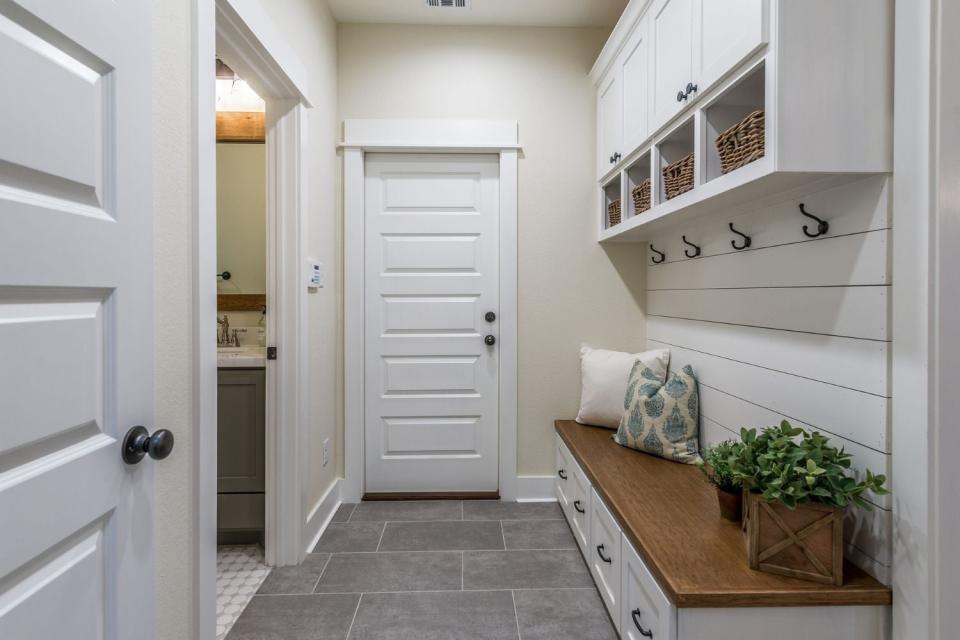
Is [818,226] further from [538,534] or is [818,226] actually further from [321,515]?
[321,515]

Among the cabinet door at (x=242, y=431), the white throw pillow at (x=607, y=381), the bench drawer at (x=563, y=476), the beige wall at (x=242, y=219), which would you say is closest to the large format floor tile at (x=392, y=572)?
the cabinet door at (x=242, y=431)

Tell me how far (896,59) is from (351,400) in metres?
2.60

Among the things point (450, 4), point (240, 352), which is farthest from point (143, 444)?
point (450, 4)

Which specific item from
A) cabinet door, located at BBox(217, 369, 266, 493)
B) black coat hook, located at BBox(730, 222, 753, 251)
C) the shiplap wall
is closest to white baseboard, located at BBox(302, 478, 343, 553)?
cabinet door, located at BBox(217, 369, 266, 493)

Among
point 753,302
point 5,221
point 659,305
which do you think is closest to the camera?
point 5,221

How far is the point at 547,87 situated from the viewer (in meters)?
2.84

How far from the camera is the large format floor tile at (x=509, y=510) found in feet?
8.64

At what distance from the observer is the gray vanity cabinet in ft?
7.15

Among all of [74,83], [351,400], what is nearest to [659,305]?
[351,400]

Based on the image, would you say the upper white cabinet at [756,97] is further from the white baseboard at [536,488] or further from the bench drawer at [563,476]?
the white baseboard at [536,488]

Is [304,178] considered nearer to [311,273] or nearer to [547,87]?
[311,273]

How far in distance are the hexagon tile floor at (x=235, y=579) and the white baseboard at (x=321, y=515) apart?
0.21 meters

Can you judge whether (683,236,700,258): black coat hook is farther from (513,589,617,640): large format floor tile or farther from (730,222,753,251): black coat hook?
(513,589,617,640): large format floor tile

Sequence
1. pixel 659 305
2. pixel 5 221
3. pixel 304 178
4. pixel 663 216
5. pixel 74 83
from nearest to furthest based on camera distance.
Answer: pixel 5 221
pixel 74 83
pixel 663 216
pixel 304 178
pixel 659 305
